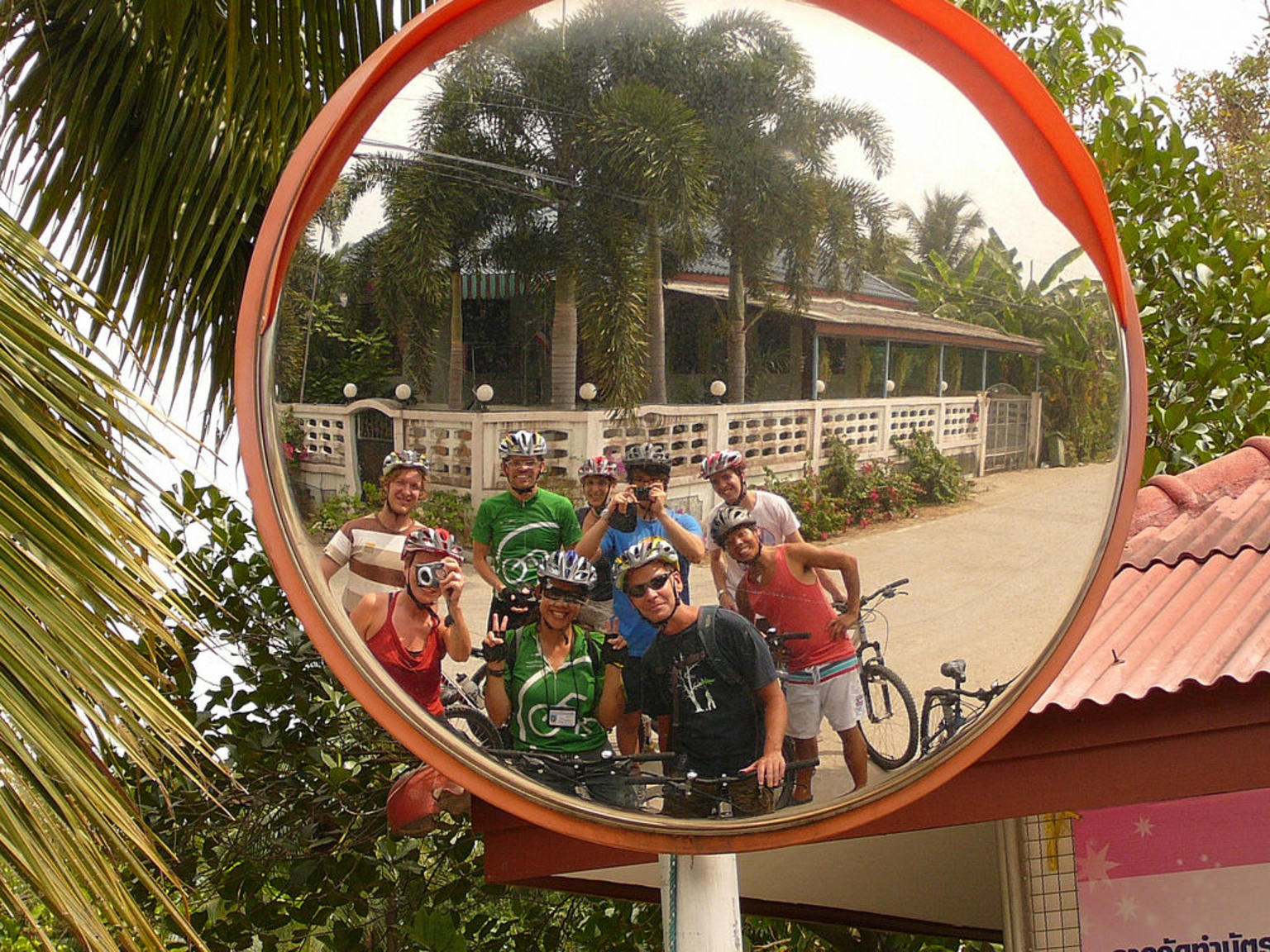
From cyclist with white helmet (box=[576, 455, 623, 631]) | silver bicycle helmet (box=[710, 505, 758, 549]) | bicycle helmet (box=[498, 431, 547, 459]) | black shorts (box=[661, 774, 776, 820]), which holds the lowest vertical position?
black shorts (box=[661, 774, 776, 820])

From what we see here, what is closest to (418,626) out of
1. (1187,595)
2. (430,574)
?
(430,574)

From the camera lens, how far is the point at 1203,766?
2002 mm

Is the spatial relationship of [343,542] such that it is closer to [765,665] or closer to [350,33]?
[765,665]

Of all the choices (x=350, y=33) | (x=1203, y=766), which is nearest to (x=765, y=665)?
(x=1203, y=766)

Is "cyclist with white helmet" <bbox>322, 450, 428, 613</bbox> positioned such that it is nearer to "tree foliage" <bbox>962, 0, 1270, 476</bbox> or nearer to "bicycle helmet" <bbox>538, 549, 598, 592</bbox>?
"bicycle helmet" <bbox>538, 549, 598, 592</bbox>

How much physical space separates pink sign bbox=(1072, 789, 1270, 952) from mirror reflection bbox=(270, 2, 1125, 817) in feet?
4.05

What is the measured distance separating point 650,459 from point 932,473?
1.08 ft

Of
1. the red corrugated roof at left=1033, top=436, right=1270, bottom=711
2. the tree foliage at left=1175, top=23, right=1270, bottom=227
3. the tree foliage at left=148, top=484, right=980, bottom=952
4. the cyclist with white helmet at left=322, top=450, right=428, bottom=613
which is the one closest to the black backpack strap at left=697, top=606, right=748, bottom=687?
the cyclist with white helmet at left=322, top=450, right=428, bottom=613

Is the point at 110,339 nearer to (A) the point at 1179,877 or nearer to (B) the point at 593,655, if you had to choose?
(B) the point at 593,655

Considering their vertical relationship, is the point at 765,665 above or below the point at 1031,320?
below

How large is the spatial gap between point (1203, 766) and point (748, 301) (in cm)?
120

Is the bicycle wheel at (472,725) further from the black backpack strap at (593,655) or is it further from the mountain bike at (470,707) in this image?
the black backpack strap at (593,655)

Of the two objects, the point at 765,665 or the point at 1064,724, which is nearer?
the point at 765,665

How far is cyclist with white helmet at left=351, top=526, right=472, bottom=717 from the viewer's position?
1428 mm
